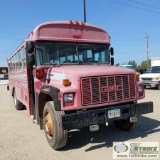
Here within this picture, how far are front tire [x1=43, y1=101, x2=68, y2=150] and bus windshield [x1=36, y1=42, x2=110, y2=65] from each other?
1391 millimetres

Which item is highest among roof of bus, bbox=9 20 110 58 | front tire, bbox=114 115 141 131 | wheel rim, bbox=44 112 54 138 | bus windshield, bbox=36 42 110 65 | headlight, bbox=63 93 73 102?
roof of bus, bbox=9 20 110 58

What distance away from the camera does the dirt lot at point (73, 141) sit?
15.4 ft

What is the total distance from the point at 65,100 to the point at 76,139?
157 cm

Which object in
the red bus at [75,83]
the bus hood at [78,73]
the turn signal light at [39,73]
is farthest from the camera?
the turn signal light at [39,73]

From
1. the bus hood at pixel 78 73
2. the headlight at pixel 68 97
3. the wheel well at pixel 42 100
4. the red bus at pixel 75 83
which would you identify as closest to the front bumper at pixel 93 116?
the red bus at pixel 75 83

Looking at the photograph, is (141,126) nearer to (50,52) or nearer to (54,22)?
(50,52)

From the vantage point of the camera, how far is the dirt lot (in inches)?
185

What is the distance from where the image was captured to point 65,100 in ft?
14.8

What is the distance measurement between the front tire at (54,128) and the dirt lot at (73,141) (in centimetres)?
21

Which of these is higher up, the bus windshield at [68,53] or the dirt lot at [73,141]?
the bus windshield at [68,53]

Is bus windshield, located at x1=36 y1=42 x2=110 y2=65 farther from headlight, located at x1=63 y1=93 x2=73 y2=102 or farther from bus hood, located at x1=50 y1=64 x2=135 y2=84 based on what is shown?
headlight, located at x1=63 y1=93 x2=73 y2=102

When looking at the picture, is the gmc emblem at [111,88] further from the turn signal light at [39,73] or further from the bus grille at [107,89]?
the turn signal light at [39,73]

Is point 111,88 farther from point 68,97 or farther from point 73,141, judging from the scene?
point 73,141

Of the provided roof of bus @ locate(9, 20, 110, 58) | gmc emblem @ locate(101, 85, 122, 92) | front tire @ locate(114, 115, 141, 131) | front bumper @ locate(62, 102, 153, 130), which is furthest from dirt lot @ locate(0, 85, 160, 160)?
roof of bus @ locate(9, 20, 110, 58)
